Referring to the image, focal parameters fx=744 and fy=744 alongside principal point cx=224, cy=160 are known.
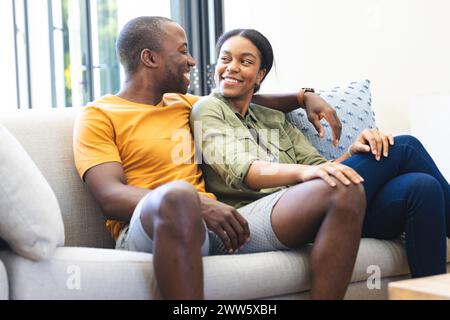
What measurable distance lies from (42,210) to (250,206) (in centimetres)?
50

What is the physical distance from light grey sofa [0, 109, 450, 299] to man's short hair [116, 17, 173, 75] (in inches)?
8.2

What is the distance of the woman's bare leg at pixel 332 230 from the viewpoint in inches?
59.9

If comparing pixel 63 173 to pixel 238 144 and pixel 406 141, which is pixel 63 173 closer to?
pixel 238 144

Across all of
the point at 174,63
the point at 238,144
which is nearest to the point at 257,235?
the point at 238,144

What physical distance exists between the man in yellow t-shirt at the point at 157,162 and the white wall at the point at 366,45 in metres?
0.85

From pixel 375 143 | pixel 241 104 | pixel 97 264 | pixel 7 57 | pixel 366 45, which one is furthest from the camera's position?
pixel 366 45

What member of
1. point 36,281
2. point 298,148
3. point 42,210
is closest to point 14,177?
point 42,210

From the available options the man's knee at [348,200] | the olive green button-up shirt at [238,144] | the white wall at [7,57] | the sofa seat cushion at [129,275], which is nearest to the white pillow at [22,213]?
the sofa seat cushion at [129,275]

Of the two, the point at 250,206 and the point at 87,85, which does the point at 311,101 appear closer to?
the point at 250,206

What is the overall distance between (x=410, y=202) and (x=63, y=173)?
0.85 m

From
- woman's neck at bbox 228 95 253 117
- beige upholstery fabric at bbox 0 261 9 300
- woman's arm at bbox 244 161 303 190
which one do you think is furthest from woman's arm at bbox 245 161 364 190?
beige upholstery fabric at bbox 0 261 9 300

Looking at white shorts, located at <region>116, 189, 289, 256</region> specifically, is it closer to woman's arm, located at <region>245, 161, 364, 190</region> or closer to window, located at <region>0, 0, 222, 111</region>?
woman's arm, located at <region>245, 161, 364, 190</region>

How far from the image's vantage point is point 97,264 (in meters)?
1.47

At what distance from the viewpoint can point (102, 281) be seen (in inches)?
57.4
